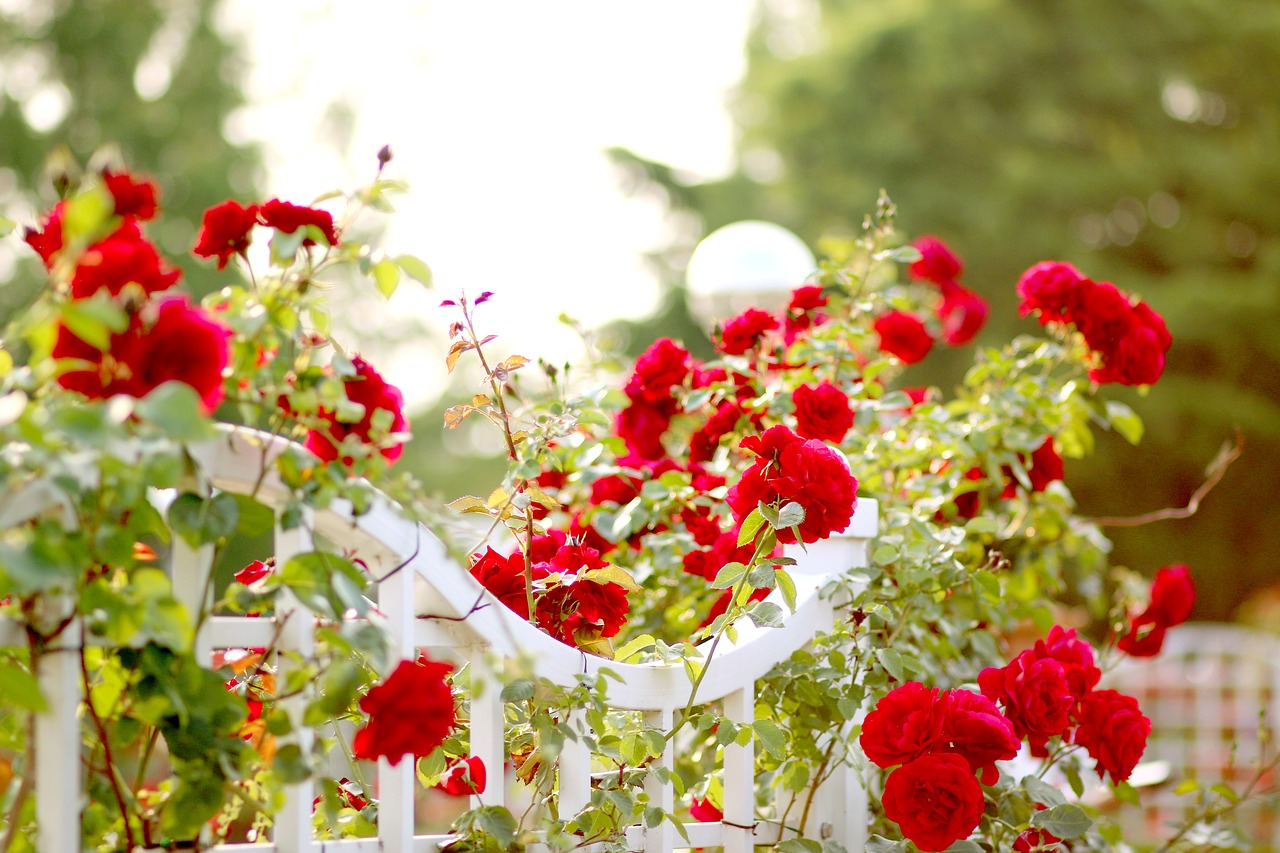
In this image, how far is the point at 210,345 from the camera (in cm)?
95

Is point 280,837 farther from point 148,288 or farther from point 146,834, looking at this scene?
point 148,288

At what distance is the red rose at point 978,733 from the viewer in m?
1.37

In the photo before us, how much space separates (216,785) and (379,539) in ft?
0.88

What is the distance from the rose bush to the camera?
0.96m

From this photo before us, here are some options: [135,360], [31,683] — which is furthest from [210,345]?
[31,683]

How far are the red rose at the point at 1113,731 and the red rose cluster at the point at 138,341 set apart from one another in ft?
3.85

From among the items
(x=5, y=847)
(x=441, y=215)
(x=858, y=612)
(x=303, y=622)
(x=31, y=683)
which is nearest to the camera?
(x=31, y=683)

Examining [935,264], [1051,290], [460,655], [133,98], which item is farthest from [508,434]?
[133,98]

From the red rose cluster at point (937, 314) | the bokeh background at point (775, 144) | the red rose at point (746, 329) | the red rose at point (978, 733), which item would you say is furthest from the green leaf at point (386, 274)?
the bokeh background at point (775, 144)

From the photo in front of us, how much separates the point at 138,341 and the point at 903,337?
163cm

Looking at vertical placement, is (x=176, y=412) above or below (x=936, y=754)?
above

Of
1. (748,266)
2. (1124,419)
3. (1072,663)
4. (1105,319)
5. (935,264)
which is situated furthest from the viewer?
(748,266)

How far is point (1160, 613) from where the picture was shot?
2.11 m

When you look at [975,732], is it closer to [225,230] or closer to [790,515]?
[790,515]
